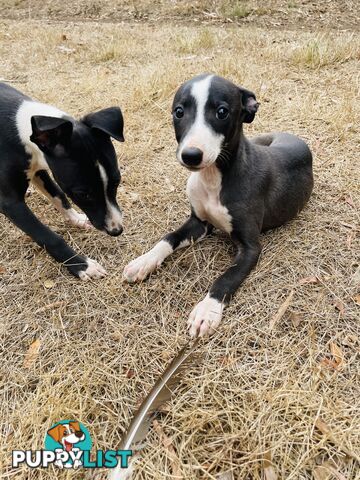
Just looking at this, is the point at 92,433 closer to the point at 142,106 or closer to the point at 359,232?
the point at 359,232

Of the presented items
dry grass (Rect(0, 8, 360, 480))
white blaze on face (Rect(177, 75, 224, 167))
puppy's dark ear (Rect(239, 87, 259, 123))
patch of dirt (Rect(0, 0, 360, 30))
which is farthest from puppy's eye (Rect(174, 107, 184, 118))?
patch of dirt (Rect(0, 0, 360, 30))

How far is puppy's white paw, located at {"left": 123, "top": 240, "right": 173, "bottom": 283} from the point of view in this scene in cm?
294

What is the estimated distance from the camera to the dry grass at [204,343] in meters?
2.03

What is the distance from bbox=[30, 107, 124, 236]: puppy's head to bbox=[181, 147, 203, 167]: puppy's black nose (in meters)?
0.56

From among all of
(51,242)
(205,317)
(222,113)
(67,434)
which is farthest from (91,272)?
(222,113)

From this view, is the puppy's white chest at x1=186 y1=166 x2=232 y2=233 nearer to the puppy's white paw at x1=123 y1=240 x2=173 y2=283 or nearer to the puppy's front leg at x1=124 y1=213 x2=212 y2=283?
the puppy's front leg at x1=124 y1=213 x2=212 y2=283

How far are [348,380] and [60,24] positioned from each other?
10618mm

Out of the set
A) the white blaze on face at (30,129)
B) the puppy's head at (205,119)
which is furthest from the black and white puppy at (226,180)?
the white blaze on face at (30,129)

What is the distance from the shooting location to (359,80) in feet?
18.4

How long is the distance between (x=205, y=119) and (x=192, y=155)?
30cm

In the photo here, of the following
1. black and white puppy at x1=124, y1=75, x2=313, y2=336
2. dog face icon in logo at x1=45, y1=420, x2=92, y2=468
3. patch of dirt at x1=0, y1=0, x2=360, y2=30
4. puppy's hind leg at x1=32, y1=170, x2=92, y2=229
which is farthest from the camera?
patch of dirt at x1=0, y1=0, x2=360, y2=30

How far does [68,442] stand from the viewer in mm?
2045

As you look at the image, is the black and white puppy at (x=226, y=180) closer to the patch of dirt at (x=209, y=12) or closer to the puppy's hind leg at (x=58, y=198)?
the puppy's hind leg at (x=58, y=198)

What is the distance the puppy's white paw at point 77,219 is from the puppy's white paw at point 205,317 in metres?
1.40
